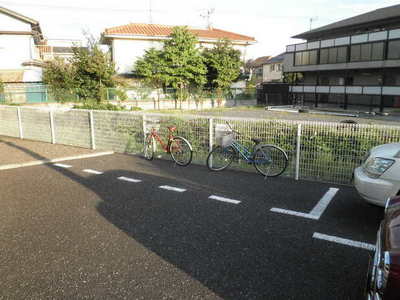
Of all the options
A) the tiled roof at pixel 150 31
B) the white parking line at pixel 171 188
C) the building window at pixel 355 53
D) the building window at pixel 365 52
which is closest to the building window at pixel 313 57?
the building window at pixel 355 53

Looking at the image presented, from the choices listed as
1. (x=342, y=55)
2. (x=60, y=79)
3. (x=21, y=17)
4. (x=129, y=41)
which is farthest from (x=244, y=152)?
(x=129, y=41)

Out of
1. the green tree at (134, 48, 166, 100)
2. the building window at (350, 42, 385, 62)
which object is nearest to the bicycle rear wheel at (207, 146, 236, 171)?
the building window at (350, 42, 385, 62)

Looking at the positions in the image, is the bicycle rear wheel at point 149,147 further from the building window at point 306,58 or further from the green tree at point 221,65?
the building window at point 306,58

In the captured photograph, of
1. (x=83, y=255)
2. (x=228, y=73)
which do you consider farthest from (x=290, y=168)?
(x=228, y=73)

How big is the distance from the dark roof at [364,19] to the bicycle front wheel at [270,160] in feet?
89.9

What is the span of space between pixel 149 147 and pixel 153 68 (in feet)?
82.1

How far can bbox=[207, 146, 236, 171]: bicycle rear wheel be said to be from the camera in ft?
23.1

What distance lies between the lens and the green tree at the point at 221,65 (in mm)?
33969

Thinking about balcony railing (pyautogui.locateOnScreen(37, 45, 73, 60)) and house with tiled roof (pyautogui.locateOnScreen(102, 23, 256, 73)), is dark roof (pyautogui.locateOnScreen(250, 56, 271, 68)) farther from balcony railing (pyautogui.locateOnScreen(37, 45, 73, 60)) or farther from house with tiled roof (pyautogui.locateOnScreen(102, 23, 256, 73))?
balcony railing (pyautogui.locateOnScreen(37, 45, 73, 60))

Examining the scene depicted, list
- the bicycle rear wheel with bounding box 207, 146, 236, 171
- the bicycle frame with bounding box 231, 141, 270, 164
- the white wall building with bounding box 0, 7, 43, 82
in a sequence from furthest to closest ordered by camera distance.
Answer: the white wall building with bounding box 0, 7, 43, 82, the bicycle rear wheel with bounding box 207, 146, 236, 171, the bicycle frame with bounding box 231, 141, 270, 164

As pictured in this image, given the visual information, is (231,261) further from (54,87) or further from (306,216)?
(54,87)

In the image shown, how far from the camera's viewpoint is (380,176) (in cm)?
403

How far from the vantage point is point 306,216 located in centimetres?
447

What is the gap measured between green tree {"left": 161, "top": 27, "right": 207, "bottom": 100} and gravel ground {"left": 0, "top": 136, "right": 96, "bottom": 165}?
21630 mm
